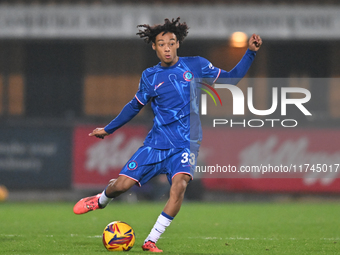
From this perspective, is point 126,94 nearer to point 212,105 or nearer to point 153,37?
point 212,105

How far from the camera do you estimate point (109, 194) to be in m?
6.67

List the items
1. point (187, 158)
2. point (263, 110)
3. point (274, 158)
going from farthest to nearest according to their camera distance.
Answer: point (263, 110), point (274, 158), point (187, 158)

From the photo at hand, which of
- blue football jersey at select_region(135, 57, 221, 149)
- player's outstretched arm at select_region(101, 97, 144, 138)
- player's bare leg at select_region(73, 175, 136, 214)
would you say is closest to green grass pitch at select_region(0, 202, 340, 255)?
player's bare leg at select_region(73, 175, 136, 214)

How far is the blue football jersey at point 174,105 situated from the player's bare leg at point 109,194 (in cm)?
42

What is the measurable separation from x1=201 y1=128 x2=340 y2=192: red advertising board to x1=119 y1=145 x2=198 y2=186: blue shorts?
26.1ft

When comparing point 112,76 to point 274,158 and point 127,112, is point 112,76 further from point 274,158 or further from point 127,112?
point 127,112

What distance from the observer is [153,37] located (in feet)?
21.4

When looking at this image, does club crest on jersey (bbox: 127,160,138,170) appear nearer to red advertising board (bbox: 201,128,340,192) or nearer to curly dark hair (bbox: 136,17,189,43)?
curly dark hair (bbox: 136,17,189,43)

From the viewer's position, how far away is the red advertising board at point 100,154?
14156 millimetres

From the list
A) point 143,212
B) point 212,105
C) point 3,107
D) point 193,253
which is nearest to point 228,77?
point 193,253

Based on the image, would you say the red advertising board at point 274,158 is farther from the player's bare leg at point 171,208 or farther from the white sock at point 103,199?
the player's bare leg at point 171,208

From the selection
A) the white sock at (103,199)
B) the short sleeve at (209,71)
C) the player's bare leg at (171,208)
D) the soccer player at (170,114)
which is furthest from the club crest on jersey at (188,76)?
the white sock at (103,199)

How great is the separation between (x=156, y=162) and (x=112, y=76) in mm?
10605

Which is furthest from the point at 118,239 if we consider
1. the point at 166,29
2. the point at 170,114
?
the point at 166,29
